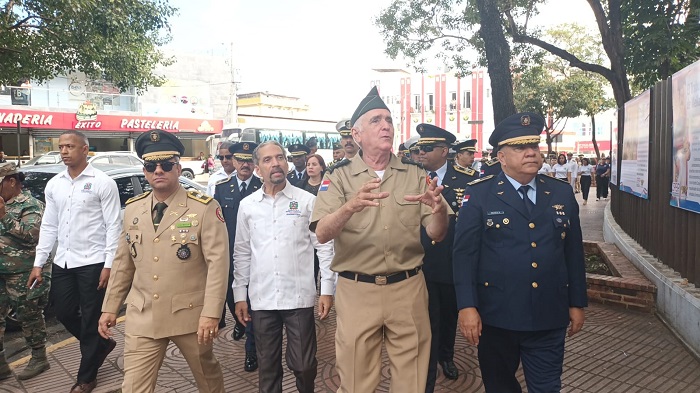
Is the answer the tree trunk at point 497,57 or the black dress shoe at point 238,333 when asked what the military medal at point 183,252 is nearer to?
the black dress shoe at point 238,333

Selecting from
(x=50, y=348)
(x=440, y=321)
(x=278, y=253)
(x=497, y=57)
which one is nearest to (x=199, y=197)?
(x=278, y=253)

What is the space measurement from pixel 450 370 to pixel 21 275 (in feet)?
12.3

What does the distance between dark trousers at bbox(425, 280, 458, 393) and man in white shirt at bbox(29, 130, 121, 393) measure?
2.51 metres

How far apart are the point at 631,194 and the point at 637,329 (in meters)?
3.25

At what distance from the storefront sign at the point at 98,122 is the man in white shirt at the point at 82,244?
23.0 m

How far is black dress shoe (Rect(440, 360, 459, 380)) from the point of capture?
14.1 feet

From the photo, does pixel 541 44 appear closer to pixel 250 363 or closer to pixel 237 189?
pixel 237 189

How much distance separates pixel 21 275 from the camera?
4582 millimetres

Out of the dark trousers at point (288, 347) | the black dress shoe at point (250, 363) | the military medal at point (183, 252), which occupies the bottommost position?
the black dress shoe at point (250, 363)

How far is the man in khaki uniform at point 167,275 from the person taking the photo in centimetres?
316

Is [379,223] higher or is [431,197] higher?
[431,197]

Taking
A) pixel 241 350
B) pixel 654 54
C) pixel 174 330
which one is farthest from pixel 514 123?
pixel 654 54

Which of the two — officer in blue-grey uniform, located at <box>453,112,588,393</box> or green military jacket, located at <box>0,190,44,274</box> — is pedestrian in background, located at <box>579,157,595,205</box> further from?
green military jacket, located at <box>0,190,44,274</box>

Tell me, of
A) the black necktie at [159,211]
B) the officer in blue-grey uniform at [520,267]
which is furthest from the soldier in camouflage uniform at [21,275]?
the officer in blue-grey uniform at [520,267]
